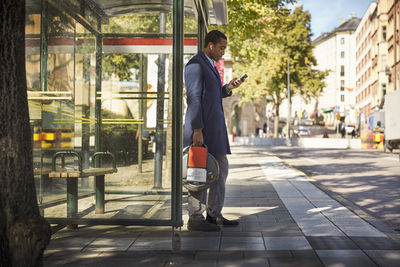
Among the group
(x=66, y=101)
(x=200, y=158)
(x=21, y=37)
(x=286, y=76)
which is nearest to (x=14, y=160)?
(x=21, y=37)

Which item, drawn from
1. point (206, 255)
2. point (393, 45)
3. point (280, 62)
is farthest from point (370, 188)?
point (393, 45)

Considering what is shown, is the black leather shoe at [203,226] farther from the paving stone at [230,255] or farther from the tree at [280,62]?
the tree at [280,62]

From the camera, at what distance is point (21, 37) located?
3193 mm

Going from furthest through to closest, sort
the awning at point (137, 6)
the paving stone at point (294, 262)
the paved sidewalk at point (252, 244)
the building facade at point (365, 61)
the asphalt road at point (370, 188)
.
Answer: the building facade at point (365, 61) → the asphalt road at point (370, 188) → the awning at point (137, 6) → the paved sidewalk at point (252, 244) → the paving stone at point (294, 262)

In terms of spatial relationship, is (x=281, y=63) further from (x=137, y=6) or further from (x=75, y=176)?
(x=75, y=176)

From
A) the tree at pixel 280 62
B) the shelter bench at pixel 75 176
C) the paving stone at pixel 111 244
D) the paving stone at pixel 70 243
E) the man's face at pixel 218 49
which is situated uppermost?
the tree at pixel 280 62

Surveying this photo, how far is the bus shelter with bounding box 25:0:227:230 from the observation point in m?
5.15

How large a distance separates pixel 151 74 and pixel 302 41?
128ft

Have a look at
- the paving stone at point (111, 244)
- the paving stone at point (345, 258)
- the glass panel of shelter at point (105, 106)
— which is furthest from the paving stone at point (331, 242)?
the paving stone at point (111, 244)

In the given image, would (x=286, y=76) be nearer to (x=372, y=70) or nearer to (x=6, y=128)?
(x=372, y=70)

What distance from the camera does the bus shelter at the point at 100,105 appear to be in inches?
203

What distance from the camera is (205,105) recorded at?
521cm

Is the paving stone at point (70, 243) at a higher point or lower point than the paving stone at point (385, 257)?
lower

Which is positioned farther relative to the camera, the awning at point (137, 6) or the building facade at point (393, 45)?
the building facade at point (393, 45)
